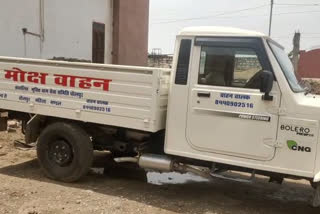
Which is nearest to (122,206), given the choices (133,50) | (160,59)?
(133,50)

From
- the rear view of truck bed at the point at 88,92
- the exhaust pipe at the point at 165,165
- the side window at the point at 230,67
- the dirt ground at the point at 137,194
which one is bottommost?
the dirt ground at the point at 137,194

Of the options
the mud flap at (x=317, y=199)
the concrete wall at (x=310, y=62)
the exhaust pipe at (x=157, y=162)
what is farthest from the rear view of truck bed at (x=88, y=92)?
the concrete wall at (x=310, y=62)

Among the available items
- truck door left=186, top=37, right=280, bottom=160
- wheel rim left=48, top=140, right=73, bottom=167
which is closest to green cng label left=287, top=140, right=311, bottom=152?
truck door left=186, top=37, right=280, bottom=160

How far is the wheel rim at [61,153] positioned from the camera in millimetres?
6680

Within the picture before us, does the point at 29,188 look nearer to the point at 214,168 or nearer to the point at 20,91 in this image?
the point at 20,91

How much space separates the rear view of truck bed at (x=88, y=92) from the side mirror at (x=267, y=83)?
1338 millimetres

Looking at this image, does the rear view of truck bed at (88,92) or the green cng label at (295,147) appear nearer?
the green cng label at (295,147)

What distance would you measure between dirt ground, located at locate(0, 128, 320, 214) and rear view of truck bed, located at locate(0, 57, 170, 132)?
0.98 meters

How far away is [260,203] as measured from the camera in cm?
630

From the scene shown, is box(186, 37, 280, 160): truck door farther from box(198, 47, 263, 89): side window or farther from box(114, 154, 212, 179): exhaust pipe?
box(114, 154, 212, 179): exhaust pipe

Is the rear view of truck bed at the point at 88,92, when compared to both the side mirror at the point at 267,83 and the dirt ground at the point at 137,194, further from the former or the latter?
the side mirror at the point at 267,83

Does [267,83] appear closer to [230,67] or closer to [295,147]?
[230,67]

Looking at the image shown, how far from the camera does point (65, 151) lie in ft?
A: 22.0

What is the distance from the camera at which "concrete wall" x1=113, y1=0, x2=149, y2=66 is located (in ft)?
52.8
